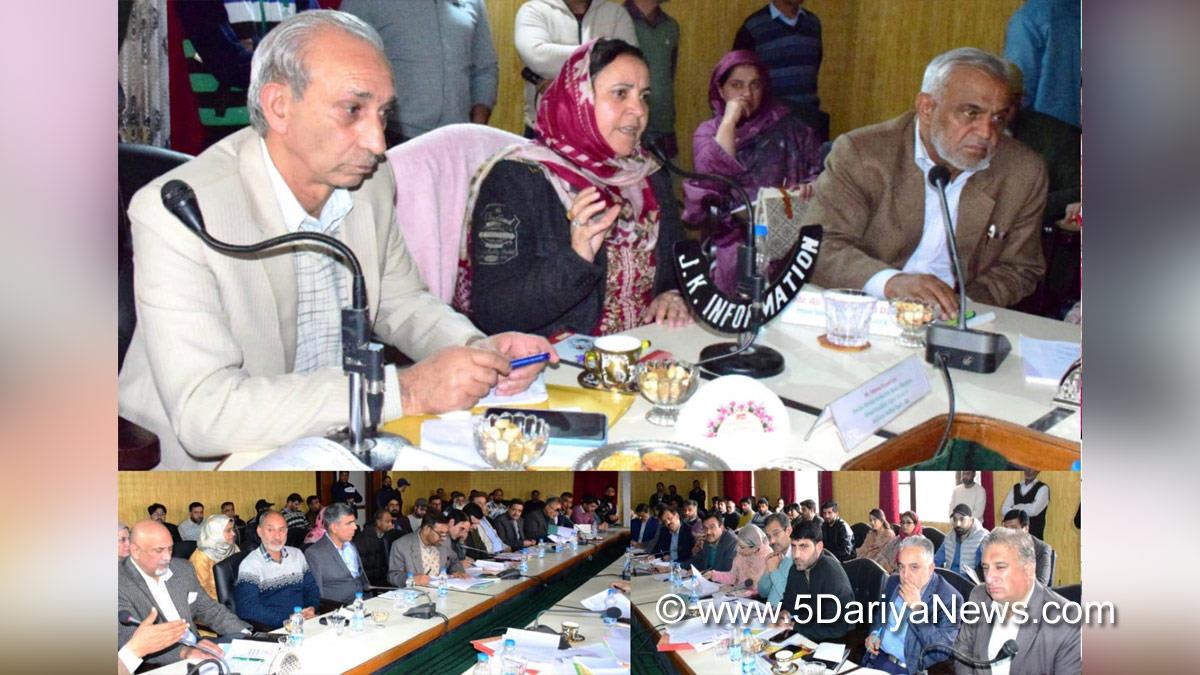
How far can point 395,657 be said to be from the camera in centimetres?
255

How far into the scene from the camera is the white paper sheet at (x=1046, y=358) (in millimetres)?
2521

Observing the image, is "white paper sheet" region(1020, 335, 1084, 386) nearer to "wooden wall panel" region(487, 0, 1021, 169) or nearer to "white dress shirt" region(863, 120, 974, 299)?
"white dress shirt" region(863, 120, 974, 299)

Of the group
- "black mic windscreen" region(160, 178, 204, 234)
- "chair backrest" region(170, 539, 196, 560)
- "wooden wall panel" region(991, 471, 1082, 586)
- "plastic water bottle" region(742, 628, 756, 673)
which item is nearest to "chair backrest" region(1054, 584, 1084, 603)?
"wooden wall panel" region(991, 471, 1082, 586)

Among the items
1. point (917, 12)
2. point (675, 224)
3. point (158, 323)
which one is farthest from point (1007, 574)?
point (158, 323)

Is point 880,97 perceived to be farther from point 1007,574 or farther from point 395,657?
point 395,657

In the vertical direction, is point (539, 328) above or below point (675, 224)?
below

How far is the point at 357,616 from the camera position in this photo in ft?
8.51

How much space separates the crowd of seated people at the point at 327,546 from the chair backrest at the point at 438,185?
0.56 meters

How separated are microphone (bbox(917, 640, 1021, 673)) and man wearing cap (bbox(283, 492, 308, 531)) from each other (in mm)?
1570

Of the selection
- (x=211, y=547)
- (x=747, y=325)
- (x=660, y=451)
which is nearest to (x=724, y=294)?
(x=747, y=325)

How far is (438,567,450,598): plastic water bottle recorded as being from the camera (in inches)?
105

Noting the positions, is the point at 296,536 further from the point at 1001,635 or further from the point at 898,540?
the point at 1001,635

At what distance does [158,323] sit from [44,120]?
58cm

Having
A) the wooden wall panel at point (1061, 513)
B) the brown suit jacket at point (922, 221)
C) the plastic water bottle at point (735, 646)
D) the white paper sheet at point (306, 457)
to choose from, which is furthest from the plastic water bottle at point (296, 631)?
the wooden wall panel at point (1061, 513)
